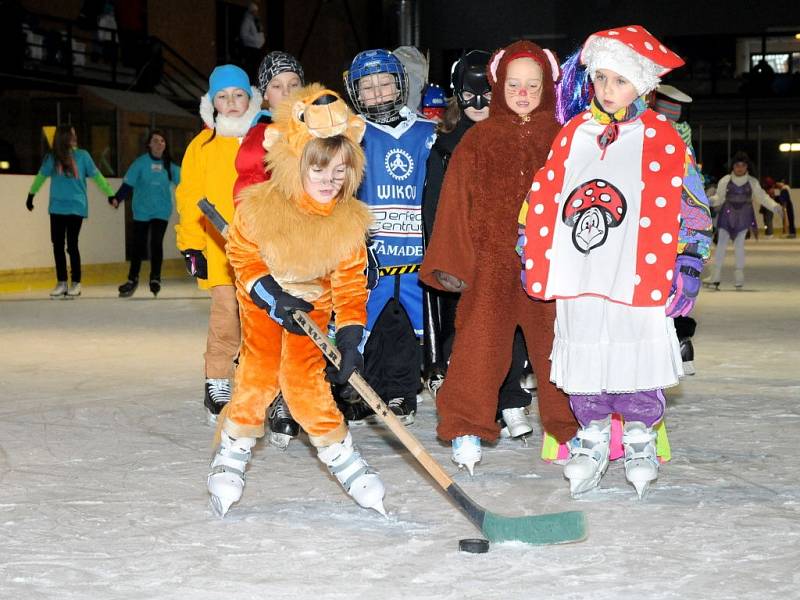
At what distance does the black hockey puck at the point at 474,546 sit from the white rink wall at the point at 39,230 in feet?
31.0

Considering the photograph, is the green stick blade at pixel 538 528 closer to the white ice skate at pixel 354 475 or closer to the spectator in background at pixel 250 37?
the white ice skate at pixel 354 475

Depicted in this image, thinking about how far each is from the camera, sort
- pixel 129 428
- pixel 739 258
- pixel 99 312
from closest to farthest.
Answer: pixel 129 428, pixel 99 312, pixel 739 258

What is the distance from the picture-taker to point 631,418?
3.52 metres

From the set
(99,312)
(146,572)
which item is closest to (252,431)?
(146,572)

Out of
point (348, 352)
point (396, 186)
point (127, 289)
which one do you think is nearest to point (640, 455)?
point (348, 352)

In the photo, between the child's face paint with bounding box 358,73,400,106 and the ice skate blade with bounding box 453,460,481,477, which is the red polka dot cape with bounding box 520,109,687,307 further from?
the child's face paint with bounding box 358,73,400,106

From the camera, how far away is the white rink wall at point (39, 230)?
38.4 feet

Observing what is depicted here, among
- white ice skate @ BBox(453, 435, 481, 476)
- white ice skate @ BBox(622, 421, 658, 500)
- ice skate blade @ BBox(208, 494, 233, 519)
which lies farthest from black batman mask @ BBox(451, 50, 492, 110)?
ice skate blade @ BBox(208, 494, 233, 519)

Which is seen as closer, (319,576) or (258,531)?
(319,576)

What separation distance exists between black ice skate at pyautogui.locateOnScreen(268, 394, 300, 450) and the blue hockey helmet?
1091mm

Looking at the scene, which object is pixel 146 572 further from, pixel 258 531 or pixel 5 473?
pixel 5 473

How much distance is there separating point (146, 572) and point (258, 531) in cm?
42

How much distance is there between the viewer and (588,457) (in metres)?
3.50

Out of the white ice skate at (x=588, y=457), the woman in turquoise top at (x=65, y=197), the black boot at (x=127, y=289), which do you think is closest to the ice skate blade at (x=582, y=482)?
the white ice skate at (x=588, y=457)
